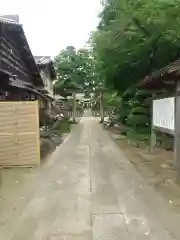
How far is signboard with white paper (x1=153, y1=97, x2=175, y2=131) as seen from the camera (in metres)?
11.1

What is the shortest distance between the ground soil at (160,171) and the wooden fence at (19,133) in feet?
11.1

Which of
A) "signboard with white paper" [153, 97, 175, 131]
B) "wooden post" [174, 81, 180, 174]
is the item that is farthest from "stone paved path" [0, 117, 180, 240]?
"signboard with white paper" [153, 97, 175, 131]

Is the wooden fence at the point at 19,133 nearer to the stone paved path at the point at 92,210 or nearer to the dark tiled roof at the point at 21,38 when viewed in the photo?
the stone paved path at the point at 92,210

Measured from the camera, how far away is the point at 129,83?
888 inches

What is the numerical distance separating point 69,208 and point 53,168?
495 cm

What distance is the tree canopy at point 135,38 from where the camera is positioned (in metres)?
13.5

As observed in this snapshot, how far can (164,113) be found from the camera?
1213 centimetres

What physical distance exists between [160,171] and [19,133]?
14.5 ft

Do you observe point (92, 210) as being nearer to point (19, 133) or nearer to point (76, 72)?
point (19, 133)

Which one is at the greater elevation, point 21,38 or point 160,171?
point 21,38

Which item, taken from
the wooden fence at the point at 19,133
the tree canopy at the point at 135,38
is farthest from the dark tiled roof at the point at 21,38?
the tree canopy at the point at 135,38

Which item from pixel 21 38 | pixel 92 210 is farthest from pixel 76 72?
pixel 92 210

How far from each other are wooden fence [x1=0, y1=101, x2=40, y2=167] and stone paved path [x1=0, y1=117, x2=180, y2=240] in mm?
1006

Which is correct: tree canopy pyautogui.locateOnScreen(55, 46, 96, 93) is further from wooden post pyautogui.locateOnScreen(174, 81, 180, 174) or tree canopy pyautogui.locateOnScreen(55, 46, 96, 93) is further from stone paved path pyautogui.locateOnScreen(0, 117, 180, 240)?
stone paved path pyautogui.locateOnScreen(0, 117, 180, 240)
